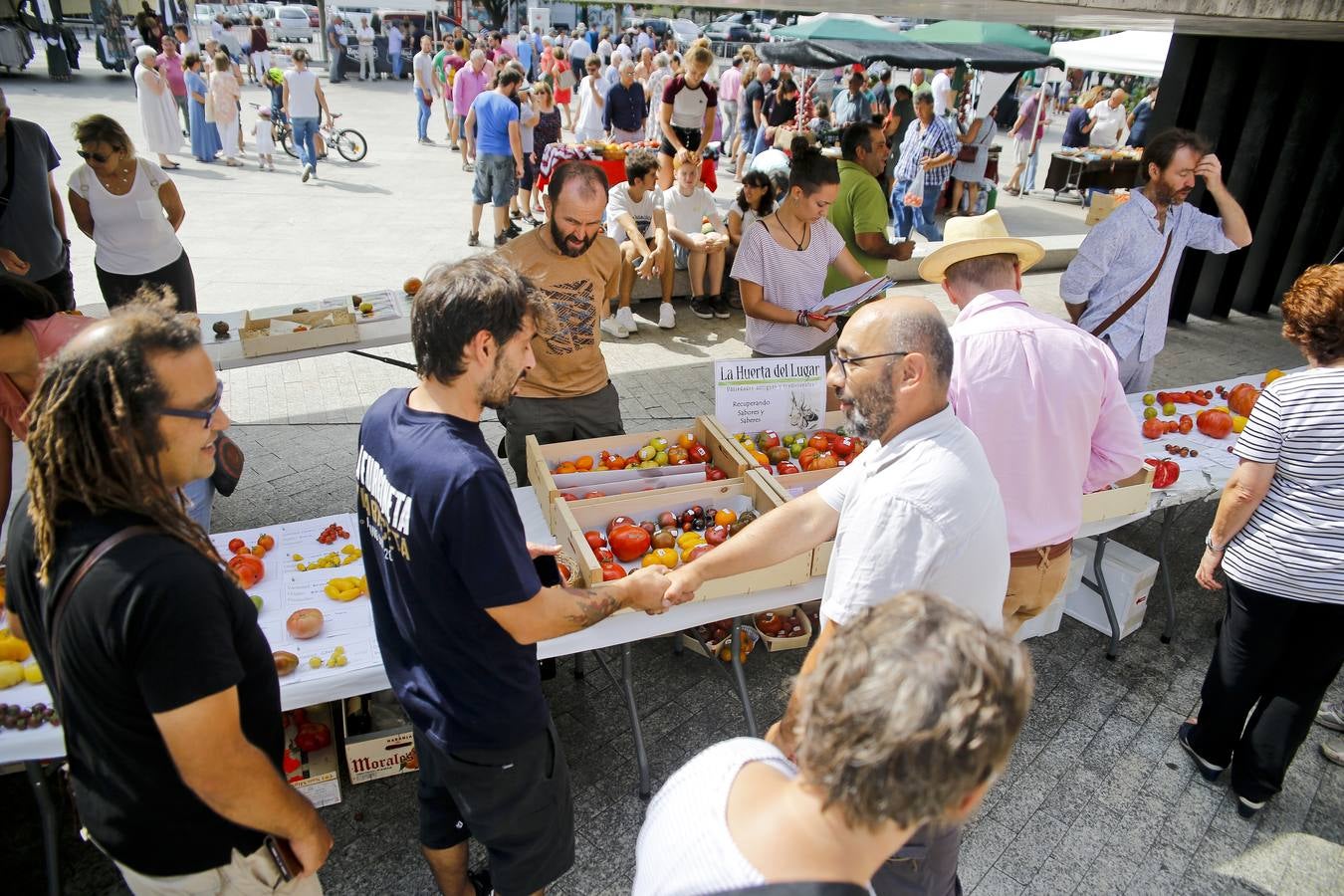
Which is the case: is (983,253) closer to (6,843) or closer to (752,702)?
(752,702)

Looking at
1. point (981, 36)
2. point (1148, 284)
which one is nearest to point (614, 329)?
point (1148, 284)

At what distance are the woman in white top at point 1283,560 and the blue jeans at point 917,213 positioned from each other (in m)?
8.01

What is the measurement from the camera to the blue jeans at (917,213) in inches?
414

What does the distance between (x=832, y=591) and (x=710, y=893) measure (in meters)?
0.93

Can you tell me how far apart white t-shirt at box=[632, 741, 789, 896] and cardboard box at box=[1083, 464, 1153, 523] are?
250cm

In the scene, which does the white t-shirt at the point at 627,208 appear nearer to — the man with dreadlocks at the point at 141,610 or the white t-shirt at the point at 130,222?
the white t-shirt at the point at 130,222

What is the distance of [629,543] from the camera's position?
302 cm

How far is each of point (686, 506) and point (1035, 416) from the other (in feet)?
4.29

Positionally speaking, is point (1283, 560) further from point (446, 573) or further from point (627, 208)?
point (627, 208)

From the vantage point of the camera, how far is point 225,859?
1.71 m

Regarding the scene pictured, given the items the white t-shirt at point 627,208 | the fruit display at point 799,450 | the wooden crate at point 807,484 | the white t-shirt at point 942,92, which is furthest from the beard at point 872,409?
the white t-shirt at point 942,92

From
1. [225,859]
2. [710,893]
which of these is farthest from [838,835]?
[225,859]

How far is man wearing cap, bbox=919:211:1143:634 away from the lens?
2.66 m

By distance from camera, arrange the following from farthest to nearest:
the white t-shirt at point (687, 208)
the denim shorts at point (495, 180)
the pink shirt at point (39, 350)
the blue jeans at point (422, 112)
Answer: the blue jeans at point (422, 112) → the denim shorts at point (495, 180) → the white t-shirt at point (687, 208) → the pink shirt at point (39, 350)
